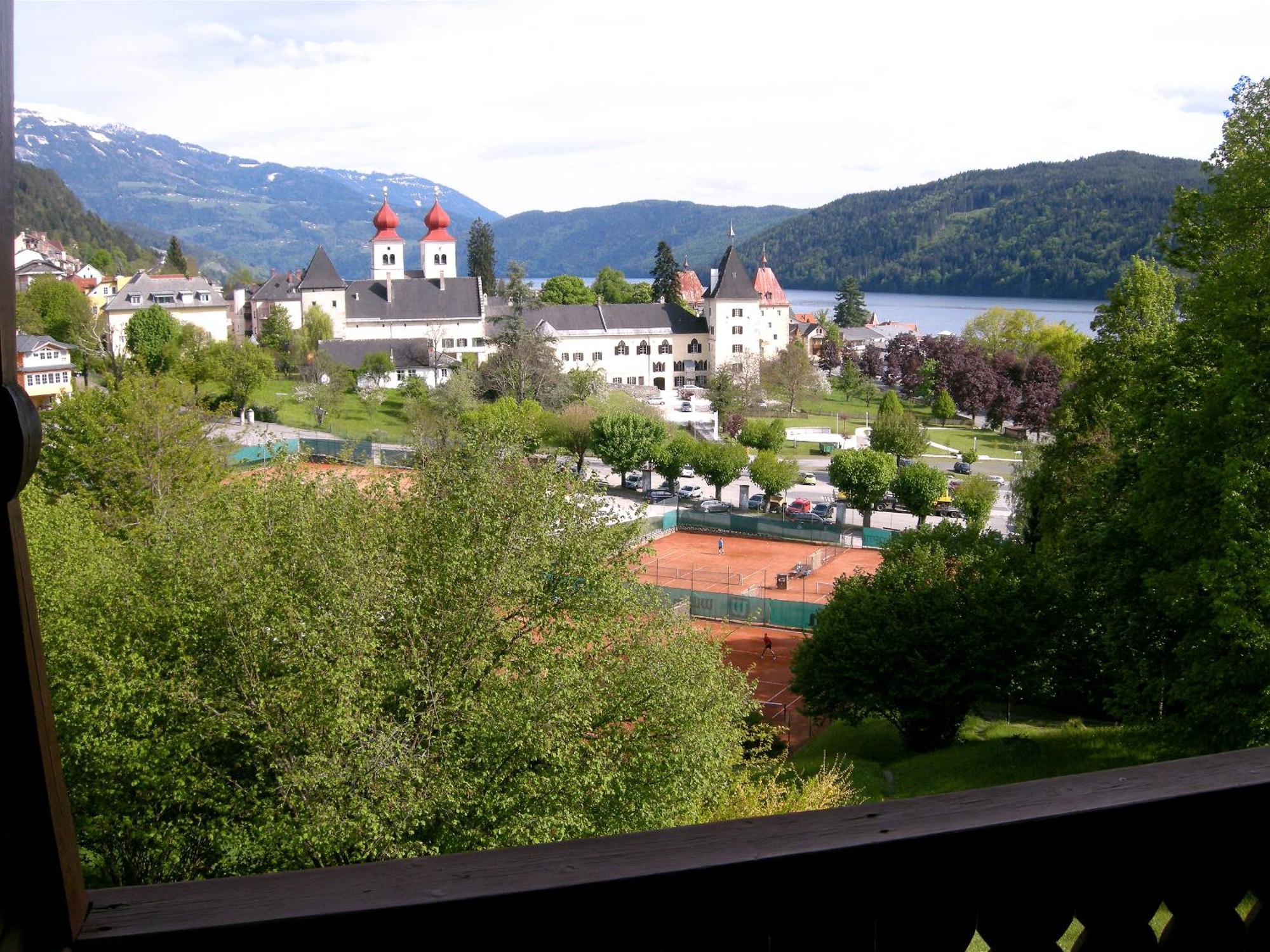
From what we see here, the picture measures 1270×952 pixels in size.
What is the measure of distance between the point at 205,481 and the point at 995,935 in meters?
28.0

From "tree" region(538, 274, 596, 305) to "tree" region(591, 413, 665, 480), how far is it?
5424 cm

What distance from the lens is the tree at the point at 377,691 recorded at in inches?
458

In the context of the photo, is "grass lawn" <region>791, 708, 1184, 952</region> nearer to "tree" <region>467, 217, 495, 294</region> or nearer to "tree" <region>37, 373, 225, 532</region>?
"tree" <region>37, 373, 225, 532</region>

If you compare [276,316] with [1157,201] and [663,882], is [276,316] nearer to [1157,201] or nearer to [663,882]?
[1157,201]

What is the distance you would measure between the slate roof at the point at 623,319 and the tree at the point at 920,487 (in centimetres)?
4217

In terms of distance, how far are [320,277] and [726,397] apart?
37814mm

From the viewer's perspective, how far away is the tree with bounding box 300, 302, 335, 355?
74.7 meters

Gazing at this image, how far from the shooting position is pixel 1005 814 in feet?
5.02

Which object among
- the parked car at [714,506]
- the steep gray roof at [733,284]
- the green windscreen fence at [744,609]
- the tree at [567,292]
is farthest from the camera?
the tree at [567,292]

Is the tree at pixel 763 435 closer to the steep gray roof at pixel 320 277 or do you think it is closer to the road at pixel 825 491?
the road at pixel 825 491

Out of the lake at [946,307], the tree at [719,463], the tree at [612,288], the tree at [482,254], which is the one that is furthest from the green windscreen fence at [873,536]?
the tree at [482,254]

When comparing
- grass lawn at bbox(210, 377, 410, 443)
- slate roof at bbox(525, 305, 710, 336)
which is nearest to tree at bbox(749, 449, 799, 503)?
grass lawn at bbox(210, 377, 410, 443)

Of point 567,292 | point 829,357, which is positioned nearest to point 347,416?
point 829,357

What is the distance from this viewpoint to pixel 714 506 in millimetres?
44719
